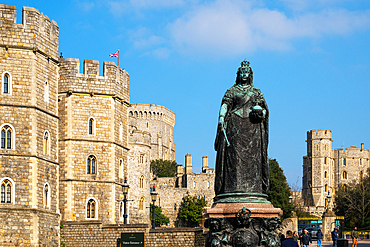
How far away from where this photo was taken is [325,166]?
12206cm

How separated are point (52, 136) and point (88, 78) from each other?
5.03 m

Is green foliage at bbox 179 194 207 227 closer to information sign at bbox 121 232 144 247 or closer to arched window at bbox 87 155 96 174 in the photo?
arched window at bbox 87 155 96 174

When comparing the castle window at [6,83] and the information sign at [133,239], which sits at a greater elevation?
the castle window at [6,83]

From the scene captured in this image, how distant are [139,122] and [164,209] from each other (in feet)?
122

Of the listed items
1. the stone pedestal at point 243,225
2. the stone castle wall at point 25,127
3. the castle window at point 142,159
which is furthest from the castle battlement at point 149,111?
the stone pedestal at point 243,225

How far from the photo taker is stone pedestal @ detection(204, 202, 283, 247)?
11.9 metres

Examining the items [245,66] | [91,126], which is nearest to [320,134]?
[91,126]

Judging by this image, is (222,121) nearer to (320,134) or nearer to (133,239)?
(133,239)

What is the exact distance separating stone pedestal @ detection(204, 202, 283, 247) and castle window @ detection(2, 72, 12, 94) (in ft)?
73.1

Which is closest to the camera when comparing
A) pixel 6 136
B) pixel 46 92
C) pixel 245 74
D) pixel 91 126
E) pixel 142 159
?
pixel 245 74

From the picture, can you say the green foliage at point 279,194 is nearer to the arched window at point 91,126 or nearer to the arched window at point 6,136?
the arched window at point 91,126

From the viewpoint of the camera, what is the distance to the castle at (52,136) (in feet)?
104

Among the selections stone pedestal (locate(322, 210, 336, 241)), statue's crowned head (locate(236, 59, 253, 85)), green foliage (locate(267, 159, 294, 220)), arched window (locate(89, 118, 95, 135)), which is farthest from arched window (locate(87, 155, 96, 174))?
statue's crowned head (locate(236, 59, 253, 85))

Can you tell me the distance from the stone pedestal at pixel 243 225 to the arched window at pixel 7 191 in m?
21.4
